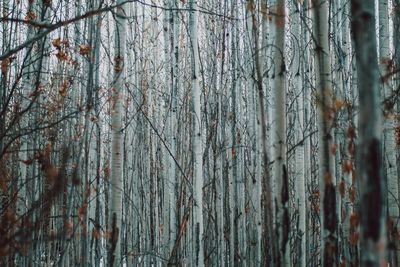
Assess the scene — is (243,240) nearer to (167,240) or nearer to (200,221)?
(167,240)

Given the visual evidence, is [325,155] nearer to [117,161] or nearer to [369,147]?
[369,147]

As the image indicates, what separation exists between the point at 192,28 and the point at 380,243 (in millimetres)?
3859

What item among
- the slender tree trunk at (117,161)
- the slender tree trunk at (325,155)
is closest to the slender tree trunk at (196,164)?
the slender tree trunk at (117,161)

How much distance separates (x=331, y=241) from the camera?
8.70 ft

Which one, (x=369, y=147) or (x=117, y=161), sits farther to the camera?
(x=117, y=161)

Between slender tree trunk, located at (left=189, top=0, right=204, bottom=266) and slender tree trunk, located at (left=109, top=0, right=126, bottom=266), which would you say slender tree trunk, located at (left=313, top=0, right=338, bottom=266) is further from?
slender tree trunk, located at (left=189, top=0, right=204, bottom=266)

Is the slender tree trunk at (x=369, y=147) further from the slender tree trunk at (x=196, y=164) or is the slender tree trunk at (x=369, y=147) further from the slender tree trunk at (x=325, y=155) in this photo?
the slender tree trunk at (x=196, y=164)

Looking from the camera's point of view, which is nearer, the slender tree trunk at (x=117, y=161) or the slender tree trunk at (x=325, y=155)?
the slender tree trunk at (x=325, y=155)

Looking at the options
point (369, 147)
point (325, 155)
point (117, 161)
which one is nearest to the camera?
point (369, 147)

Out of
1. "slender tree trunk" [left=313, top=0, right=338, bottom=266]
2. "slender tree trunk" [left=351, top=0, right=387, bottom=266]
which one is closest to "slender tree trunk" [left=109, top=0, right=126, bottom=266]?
"slender tree trunk" [left=313, top=0, right=338, bottom=266]

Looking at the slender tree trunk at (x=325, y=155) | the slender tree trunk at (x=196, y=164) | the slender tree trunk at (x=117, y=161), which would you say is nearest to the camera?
the slender tree trunk at (x=325, y=155)

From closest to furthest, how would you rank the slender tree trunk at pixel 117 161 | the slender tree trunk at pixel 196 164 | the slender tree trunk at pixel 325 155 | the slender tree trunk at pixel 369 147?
the slender tree trunk at pixel 369 147 → the slender tree trunk at pixel 325 155 → the slender tree trunk at pixel 117 161 → the slender tree trunk at pixel 196 164

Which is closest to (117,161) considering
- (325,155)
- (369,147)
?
(325,155)

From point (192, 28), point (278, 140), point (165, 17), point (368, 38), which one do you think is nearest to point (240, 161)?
point (165, 17)
